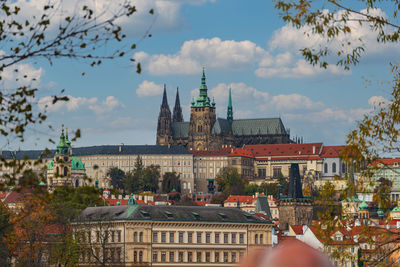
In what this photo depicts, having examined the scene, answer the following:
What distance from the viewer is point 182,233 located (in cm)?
Answer: 11575

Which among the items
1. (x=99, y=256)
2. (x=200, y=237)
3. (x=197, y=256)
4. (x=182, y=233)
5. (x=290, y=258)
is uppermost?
(x=290, y=258)

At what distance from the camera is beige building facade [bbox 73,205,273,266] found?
362 feet

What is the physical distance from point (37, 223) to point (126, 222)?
22.0m

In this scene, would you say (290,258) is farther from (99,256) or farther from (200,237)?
(200,237)

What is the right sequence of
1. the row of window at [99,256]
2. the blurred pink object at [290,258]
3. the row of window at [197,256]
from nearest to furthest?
the blurred pink object at [290,258]
the row of window at [99,256]
the row of window at [197,256]

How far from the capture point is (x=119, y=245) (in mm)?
108625

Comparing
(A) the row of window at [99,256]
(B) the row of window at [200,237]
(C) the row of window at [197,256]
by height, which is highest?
(B) the row of window at [200,237]

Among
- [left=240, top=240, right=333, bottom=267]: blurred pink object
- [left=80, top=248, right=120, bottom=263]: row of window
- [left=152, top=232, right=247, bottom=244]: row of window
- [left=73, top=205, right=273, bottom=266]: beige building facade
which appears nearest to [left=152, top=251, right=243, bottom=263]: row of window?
[left=73, top=205, right=273, bottom=266]: beige building facade

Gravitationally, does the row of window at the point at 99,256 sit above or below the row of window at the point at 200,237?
below

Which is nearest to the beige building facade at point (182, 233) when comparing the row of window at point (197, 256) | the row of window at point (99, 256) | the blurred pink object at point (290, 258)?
the row of window at point (197, 256)

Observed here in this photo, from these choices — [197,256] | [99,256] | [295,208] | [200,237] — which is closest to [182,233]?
[200,237]

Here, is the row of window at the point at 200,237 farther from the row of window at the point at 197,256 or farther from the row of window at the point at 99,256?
the row of window at the point at 99,256

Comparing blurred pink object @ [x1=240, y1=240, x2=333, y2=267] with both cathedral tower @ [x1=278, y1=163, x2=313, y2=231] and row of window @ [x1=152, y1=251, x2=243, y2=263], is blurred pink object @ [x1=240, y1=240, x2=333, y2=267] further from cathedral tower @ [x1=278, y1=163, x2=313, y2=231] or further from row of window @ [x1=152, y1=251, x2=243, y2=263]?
cathedral tower @ [x1=278, y1=163, x2=313, y2=231]

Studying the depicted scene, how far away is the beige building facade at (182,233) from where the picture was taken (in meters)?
110
